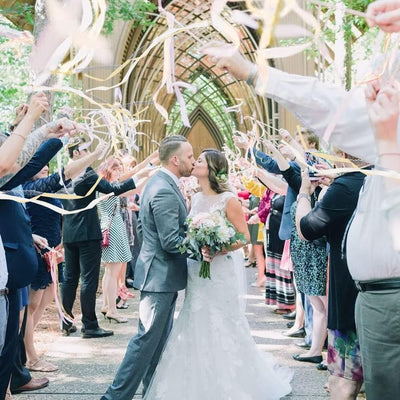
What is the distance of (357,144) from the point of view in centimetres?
243

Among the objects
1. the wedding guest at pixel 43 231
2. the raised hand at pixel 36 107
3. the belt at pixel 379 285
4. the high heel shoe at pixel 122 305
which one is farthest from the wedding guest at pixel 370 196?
the high heel shoe at pixel 122 305

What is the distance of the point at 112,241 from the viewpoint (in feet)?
25.0

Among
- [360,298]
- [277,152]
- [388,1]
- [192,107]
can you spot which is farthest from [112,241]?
[192,107]

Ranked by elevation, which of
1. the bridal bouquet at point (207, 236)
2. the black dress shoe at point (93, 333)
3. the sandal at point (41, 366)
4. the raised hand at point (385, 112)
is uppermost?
the raised hand at point (385, 112)

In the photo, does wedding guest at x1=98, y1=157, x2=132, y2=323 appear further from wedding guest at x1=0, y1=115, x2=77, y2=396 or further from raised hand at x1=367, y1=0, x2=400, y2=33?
raised hand at x1=367, y1=0, x2=400, y2=33

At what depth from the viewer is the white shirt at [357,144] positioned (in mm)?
2188

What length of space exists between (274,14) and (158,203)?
2.70m

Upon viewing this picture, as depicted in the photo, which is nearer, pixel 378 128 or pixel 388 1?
pixel 388 1

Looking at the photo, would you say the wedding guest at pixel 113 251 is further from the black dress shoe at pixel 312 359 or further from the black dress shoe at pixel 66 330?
the black dress shoe at pixel 312 359

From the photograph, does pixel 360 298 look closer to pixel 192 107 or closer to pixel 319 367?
pixel 319 367

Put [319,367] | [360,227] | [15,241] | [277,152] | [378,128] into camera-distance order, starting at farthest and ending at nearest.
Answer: [319,367], [277,152], [15,241], [360,227], [378,128]

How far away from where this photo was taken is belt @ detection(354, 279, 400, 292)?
228 cm

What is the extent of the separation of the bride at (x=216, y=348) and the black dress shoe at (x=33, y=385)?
113 centimetres

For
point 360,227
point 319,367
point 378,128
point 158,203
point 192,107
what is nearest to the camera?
point 378,128
